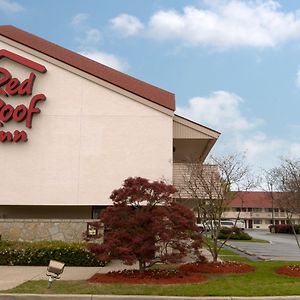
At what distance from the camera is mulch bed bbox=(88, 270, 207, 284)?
11.9 metres

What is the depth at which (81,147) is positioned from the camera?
64.7 feet

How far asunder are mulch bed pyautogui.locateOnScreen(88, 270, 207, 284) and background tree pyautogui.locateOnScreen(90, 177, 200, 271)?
1.33 ft

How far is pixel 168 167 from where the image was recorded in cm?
1956

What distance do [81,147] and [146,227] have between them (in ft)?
25.7

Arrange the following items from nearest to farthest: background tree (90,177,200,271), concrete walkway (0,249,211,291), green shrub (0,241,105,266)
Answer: concrete walkway (0,249,211,291)
background tree (90,177,200,271)
green shrub (0,241,105,266)

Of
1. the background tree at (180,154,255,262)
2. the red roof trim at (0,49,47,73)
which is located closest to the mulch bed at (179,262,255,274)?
the background tree at (180,154,255,262)

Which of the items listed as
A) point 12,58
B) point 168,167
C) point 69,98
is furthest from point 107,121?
point 12,58

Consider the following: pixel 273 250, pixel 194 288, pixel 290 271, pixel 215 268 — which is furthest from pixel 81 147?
pixel 273 250

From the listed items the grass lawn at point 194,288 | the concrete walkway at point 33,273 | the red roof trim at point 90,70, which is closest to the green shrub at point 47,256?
the concrete walkway at point 33,273

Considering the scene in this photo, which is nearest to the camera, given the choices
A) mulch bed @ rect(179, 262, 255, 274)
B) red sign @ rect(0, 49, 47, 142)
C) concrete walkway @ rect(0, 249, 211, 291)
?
concrete walkway @ rect(0, 249, 211, 291)

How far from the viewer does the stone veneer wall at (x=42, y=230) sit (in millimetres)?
18125

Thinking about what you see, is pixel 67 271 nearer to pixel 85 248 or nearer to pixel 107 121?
pixel 85 248

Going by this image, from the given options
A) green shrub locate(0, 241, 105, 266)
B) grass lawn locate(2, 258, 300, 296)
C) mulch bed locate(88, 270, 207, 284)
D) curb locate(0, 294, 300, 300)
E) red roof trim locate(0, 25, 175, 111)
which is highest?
red roof trim locate(0, 25, 175, 111)

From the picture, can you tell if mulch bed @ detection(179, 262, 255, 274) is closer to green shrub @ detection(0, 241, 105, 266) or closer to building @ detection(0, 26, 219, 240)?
green shrub @ detection(0, 241, 105, 266)
